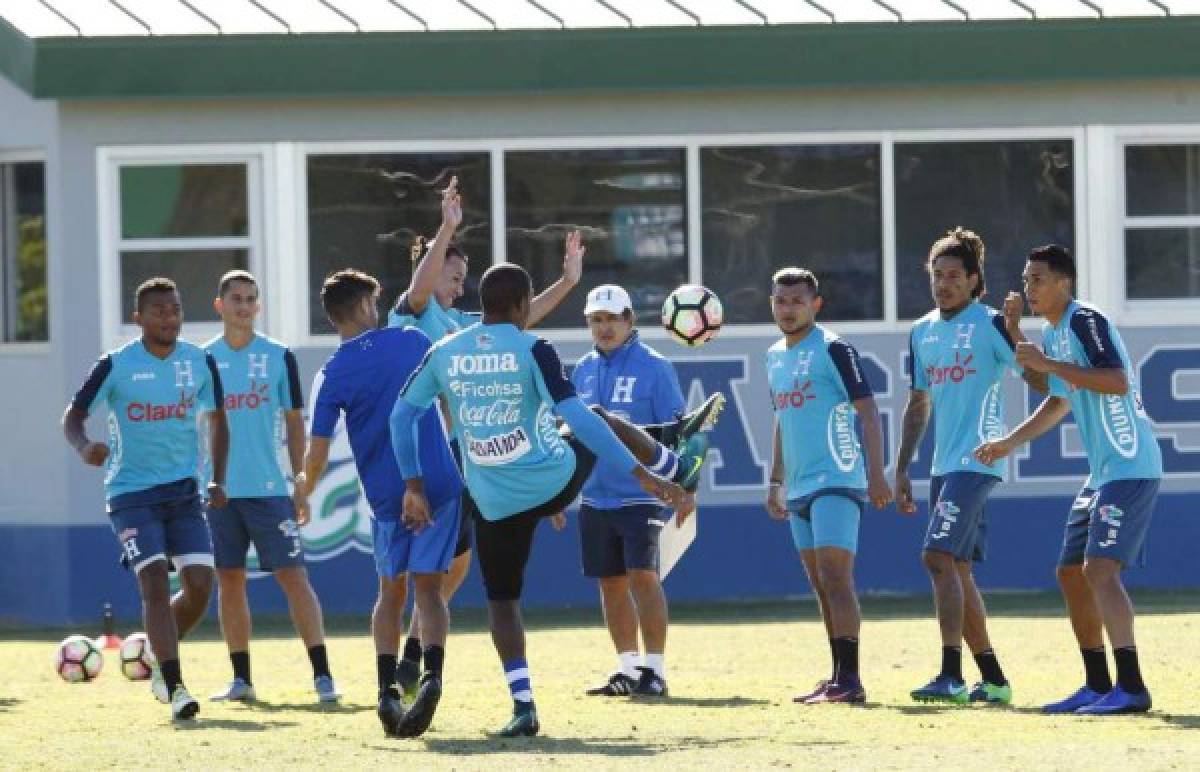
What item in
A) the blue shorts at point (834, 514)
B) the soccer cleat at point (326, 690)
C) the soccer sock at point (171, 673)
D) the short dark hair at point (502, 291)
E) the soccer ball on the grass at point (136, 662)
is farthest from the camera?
the soccer ball on the grass at point (136, 662)

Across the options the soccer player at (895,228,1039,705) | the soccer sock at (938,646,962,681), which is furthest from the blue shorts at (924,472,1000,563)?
the soccer sock at (938,646,962,681)

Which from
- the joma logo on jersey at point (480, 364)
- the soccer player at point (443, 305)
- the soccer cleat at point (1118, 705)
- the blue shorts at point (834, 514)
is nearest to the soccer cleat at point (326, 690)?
the soccer player at point (443, 305)

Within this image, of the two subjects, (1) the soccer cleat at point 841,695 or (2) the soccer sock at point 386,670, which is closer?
(2) the soccer sock at point 386,670

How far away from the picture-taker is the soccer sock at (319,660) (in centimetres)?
1256

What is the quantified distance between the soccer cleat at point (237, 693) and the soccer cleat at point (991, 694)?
3.50 metres

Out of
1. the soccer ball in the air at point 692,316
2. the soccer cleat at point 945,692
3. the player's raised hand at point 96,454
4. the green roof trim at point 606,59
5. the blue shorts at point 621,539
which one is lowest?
the soccer cleat at point 945,692

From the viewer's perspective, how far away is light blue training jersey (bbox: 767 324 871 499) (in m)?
12.1

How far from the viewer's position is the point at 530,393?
10.5m

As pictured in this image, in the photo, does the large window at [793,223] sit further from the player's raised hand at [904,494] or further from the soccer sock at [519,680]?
the soccer sock at [519,680]

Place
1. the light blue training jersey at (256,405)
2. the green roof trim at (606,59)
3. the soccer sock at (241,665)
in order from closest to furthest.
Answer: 1. the soccer sock at (241,665)
2. the light blue training jersey at (256,405)
3. the green roof trim at (606,59)

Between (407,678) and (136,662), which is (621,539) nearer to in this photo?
(407,678)

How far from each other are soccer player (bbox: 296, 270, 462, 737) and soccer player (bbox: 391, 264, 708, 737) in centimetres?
37

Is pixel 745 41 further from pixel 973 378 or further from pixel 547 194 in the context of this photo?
pixel 973 378

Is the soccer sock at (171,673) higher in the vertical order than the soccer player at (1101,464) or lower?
lower
